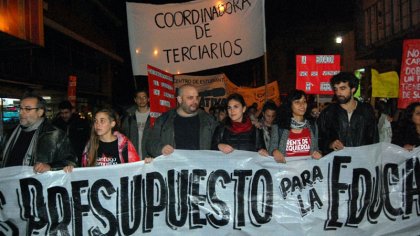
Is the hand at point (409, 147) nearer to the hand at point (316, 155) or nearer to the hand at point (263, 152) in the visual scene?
the hand at point (316, 155)

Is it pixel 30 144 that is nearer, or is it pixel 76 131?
pixel 30 144

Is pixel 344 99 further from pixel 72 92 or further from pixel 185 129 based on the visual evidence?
pixel 72 92

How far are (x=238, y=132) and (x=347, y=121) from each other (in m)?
1.29

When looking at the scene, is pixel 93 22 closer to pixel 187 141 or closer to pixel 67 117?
pixel 67 117

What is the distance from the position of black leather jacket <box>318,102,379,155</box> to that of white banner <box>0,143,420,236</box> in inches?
8.2

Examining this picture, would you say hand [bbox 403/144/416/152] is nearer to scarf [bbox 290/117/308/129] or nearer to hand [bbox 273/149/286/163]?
scarf [bbox 290/117/308/129]

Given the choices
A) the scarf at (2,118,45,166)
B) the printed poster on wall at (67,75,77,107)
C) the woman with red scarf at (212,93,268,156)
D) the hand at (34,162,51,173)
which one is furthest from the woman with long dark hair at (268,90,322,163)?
the printed poster on wall at (67,75,77,107)

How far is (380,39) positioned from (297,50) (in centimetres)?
1995

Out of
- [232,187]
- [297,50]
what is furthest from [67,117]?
[297,50]

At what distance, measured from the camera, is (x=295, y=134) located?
4.75 m

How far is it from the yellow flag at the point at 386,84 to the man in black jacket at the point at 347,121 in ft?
7.20

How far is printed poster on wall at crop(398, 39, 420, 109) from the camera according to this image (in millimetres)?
6168

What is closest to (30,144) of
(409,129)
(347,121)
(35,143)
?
(35,143)

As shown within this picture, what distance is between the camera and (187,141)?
4836mm
